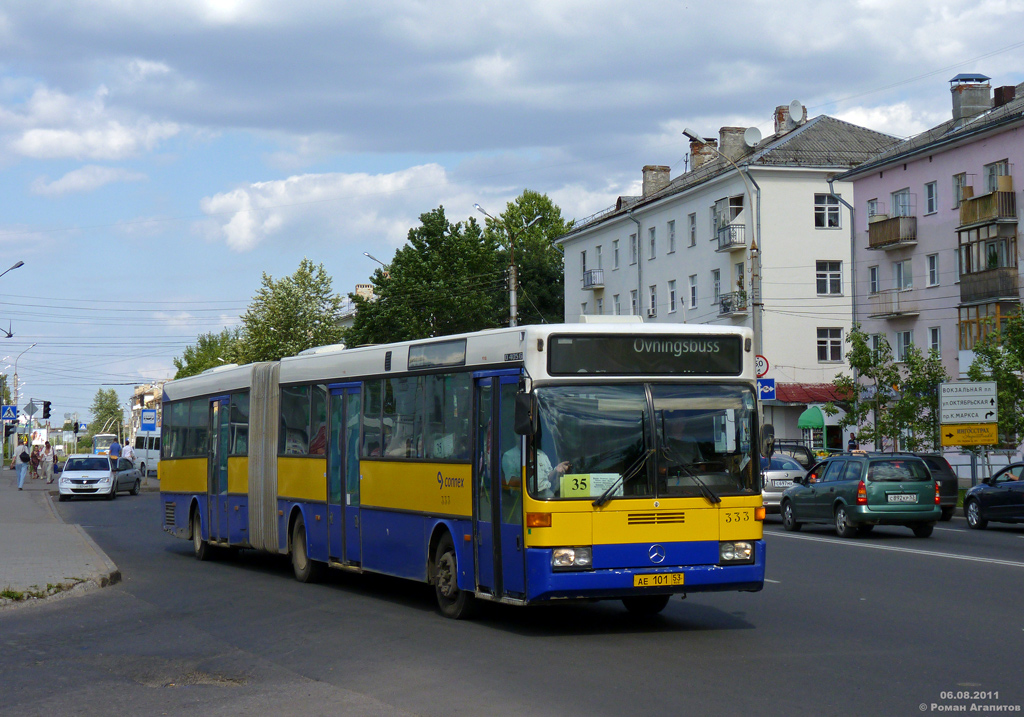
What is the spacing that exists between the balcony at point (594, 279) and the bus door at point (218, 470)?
55.9m

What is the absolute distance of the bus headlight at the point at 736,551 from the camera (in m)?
10.9

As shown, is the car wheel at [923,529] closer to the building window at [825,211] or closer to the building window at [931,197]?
the building window at [931,197]

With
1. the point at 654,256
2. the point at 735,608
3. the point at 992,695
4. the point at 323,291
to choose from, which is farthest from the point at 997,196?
the point at 323,291

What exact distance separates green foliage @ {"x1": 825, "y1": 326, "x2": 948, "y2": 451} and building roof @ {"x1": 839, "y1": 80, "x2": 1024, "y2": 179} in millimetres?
10219

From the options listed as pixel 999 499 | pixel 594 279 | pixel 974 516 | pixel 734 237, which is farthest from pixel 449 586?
pixel 594 279

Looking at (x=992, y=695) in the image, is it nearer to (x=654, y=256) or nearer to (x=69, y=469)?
(x=69, y=469)

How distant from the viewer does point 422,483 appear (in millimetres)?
12797

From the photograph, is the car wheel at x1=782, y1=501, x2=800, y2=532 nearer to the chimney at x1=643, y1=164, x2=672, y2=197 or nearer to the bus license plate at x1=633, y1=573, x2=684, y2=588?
the bus license plate at x1=633, y1=573, x2=684, y2=588

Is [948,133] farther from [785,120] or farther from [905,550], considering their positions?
[905,550]

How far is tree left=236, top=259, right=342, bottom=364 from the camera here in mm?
87062

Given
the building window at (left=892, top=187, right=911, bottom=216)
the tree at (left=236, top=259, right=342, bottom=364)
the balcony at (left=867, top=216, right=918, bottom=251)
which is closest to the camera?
the balcony at (left=867, top=216, right=918, bottom=251)

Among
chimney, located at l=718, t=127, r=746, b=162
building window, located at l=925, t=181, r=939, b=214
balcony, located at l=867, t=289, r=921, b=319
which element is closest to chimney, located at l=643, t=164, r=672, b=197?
chimney, located at l=718, t=127, r=746, b=162

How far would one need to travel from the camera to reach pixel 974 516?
26.4 metres

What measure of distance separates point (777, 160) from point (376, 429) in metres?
50.5
